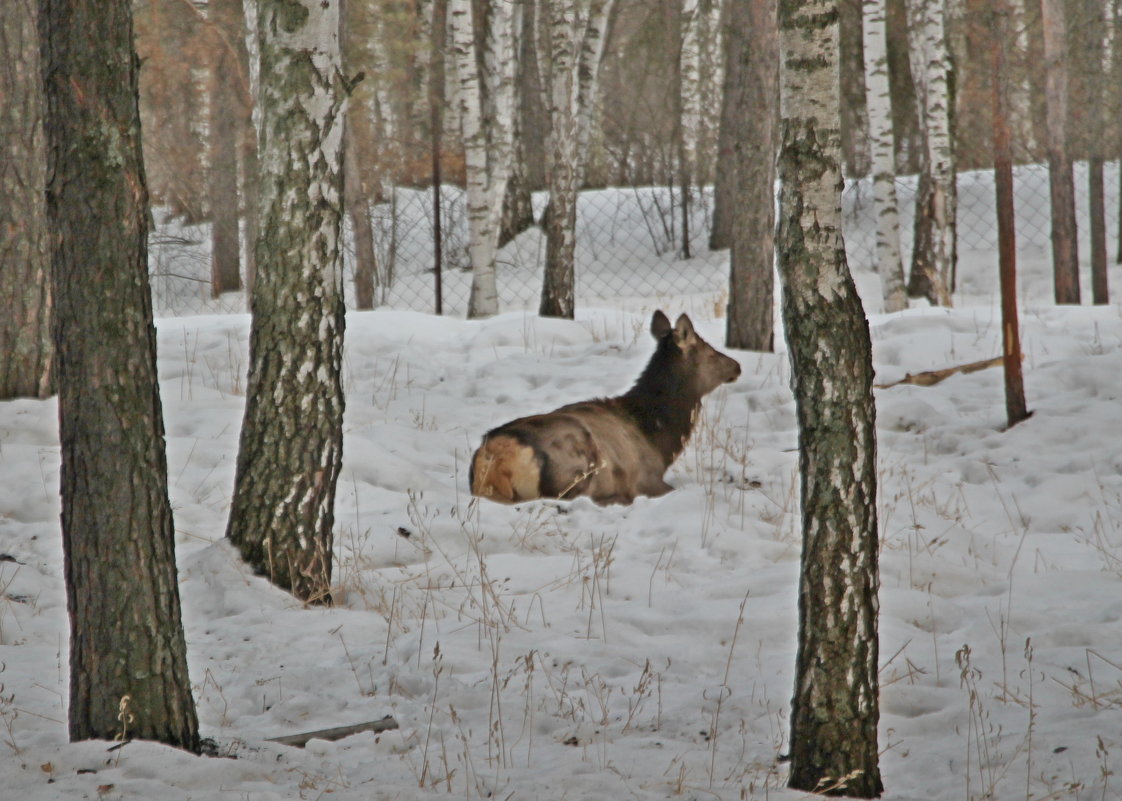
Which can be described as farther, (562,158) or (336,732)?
(562,158)

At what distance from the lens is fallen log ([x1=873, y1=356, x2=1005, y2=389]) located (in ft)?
31.4

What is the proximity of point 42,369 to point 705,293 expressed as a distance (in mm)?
13075

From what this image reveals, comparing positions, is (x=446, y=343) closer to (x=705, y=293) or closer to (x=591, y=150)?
(x=705, y=293)

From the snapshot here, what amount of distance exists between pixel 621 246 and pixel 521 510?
15.9 m

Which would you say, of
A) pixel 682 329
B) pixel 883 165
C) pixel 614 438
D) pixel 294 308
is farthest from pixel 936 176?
pixel 294 308

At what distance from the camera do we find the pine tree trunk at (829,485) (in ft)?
11.2

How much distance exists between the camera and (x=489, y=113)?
1591cm

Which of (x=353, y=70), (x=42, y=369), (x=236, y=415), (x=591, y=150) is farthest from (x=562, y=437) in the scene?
(x=591, y=150)

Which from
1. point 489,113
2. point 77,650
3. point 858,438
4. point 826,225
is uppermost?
point 489,113

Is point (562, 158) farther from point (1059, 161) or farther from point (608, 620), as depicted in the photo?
point (608, 620)

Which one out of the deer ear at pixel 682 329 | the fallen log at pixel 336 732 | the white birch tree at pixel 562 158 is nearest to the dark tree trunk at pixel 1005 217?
the deer ear at pixel 682 329

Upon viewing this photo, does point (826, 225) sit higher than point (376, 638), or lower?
higher

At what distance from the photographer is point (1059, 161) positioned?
52.2 feet

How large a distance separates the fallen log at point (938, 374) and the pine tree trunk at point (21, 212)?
6795mm
